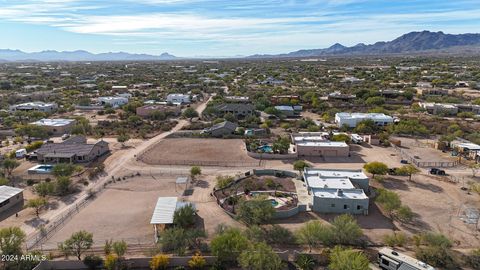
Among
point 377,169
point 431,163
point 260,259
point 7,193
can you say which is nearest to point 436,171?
point 431,163

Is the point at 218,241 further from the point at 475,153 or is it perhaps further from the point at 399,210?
the point at 475,153

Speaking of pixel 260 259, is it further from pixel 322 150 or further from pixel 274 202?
pixel 322 150

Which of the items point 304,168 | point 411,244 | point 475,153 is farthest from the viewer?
point 475,153

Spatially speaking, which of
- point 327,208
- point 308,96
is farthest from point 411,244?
point 308,96

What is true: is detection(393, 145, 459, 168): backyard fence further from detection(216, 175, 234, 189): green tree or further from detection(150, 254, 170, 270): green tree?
detection(150, 254, 170, 270): green tree

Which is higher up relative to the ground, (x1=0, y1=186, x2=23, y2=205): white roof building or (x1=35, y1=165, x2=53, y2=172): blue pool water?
(x1=0, y1=186, x2=23, y2=205): white roof building

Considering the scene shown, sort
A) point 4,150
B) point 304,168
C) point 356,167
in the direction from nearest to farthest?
point 304,168 < point 356,167 < point 4,150

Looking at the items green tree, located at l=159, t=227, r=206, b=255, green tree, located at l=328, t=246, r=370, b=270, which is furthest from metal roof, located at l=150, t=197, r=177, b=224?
green tree, located at l=328, t=246, r=370, b=270
